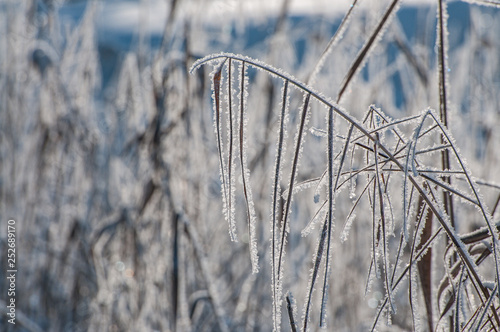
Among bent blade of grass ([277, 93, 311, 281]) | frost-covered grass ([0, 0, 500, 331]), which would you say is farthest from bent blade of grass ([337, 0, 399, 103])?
frost-covered grass ([0, 0, 500, 331])

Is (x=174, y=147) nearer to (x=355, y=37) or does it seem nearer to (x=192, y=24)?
(x=192, y=24)

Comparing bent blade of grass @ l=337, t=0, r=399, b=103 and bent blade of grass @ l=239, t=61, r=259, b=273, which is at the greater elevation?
bent blade of grass @ l=337, t=0, r=399, b=103

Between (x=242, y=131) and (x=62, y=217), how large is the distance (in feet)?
3.74

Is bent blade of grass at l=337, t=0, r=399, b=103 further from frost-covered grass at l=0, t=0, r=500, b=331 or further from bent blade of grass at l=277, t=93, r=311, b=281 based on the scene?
frost-covered grass at l=0, t=0, r=500, b=331

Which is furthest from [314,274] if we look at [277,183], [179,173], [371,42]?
[179,173]

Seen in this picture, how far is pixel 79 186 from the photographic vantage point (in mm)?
1251

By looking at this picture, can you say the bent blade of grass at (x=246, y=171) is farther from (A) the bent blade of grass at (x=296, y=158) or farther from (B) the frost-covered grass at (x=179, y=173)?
(B) the frost-covered grass at (x=179, y=173)

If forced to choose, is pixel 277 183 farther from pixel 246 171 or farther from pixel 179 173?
pixel 179 173

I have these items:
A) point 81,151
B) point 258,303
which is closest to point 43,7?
point 81,151

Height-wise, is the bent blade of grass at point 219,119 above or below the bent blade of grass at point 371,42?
below

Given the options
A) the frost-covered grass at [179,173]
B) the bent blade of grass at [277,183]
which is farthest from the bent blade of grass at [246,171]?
the frost-covered grass at [179,173]

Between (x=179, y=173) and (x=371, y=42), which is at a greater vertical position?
(x=371, y=42)

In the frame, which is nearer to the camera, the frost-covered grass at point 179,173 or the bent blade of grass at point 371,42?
the bent blade of grass at point 371,42

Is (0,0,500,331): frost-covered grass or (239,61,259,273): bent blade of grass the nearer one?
(239,61,259,273): bent blade of grass
